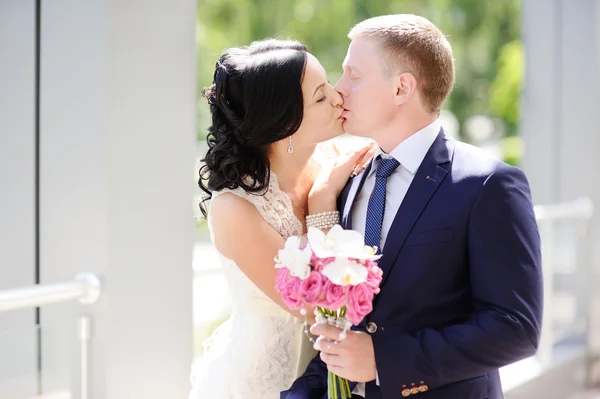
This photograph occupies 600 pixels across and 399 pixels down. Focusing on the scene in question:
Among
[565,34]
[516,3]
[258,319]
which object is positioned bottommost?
[258,319]

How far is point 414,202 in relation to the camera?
87.4 inches

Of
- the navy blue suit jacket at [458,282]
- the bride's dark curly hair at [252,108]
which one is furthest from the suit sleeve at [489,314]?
the bride's dark curly hair at [252,108]

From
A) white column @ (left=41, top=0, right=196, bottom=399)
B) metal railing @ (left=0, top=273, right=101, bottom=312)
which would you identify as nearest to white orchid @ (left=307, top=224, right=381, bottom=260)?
metal railing @ (left=0, top=273, right=101, bottom=312)

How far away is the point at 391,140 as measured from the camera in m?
2.42

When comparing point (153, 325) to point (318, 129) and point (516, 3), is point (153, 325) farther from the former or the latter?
point (516, 3)

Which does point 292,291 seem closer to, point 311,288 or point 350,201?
point 311,288

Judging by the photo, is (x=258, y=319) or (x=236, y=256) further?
(x=258, y=319)

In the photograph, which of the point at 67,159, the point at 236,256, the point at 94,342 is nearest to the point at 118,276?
the point at 94,342

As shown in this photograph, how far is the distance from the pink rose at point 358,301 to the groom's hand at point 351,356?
0.58ft

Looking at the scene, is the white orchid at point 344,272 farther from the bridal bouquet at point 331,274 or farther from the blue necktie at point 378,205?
the blue necktie at point 378,205

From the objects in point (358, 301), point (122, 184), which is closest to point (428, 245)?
point (358, 301)

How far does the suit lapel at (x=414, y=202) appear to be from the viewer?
2197 millimetres

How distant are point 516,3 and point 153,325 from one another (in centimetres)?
1614

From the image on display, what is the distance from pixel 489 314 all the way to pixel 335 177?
2.64 ft
